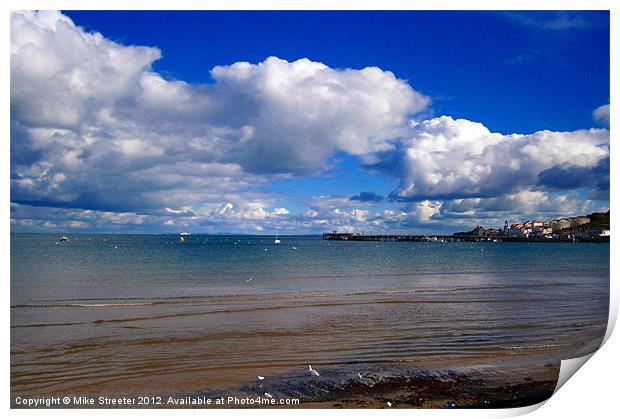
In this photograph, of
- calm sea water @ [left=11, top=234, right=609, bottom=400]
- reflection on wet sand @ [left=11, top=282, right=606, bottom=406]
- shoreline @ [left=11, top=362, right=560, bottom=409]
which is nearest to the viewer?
shoreline @ [left=11, top=362, right=560, bottom=409]

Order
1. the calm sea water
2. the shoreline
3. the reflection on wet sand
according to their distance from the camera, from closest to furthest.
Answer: the shoreline → the reflection on wet sand → the calm sea water

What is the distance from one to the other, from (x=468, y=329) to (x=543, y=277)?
32.8ft

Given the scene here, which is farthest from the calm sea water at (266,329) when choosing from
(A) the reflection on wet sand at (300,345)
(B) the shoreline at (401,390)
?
(B) the shoreline at (401,390)

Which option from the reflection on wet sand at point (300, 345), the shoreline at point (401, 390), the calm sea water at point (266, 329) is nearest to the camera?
the shoreline at point (401, 390)

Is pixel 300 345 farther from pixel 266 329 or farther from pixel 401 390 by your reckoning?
pixel 401 390

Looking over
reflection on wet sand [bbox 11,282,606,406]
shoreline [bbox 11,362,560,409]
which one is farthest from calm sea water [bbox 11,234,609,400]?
shoreline [bbox 11,362,560,409]

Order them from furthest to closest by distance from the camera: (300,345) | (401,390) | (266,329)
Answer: (266,329) → (300,345) → (401,390)

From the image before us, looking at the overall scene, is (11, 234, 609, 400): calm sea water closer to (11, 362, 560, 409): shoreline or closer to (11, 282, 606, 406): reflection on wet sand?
(11, 282, 606, 406): reflection on wet sand

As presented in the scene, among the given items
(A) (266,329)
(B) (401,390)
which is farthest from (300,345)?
(B) (401,390)

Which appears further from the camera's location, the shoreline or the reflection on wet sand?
the reflection on wet sand

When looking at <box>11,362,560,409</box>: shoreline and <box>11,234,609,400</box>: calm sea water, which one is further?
<box>11,234,609,400</box>: calm sea water

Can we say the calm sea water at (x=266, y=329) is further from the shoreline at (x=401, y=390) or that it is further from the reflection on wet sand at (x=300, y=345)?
the shoreline at (x=401, y=390)

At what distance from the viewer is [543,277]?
54.0ft

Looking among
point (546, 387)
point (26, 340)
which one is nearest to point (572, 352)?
point (546, 387)
